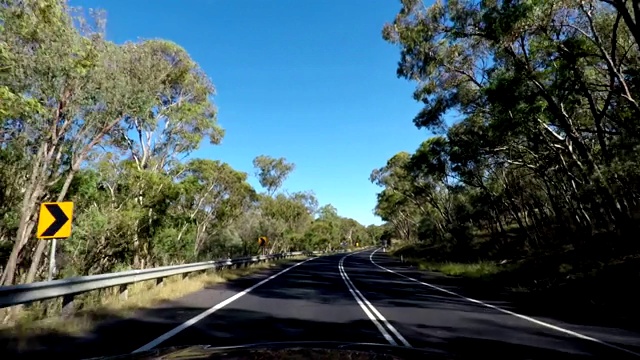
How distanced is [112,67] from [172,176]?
1033 centimetres

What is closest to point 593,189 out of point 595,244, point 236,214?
point 595,244

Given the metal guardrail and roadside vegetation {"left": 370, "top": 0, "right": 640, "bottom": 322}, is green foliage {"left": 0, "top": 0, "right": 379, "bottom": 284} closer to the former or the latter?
the metal guardrail

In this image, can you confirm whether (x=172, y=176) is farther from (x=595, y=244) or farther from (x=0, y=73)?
(x=595, y=244)

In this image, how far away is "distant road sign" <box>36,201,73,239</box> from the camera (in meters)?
9.32

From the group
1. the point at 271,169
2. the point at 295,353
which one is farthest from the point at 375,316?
the point at 271,169

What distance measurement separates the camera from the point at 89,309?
10.0 m

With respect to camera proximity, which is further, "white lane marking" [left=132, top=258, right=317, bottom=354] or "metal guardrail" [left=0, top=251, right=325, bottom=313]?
"metal guardrail" [left=0, top=251, right=325, bottom=313]

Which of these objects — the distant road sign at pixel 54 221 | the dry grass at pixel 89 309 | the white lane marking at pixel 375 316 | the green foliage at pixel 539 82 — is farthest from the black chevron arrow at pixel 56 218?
the green foliage at pixel 539 82

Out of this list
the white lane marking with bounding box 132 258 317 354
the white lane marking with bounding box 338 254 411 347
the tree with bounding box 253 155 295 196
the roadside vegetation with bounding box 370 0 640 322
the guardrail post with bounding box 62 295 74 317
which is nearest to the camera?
the white lane marking with bounding box 132 258 317 354

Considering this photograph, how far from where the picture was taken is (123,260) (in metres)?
20.7

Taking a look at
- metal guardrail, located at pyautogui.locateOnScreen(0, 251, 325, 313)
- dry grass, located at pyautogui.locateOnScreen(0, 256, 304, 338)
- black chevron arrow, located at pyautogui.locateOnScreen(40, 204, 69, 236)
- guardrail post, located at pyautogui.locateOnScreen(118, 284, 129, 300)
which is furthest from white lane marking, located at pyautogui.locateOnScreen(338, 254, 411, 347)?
black chevron arrow, located at pyautogui.locateOnScreen(40, 204, 69, 236)

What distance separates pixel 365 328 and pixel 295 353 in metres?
5.69

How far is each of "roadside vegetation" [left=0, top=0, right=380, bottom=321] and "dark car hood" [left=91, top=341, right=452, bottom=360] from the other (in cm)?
760

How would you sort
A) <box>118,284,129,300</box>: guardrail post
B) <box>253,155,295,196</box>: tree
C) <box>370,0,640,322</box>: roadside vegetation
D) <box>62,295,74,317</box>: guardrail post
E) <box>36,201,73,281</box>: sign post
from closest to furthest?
<box>62,295,74,317</box>: guardrail post < <box>36,201,73,281</box>: sign post < <box>118,284,129,300</box>: guardrail post < <box>370,0,640,322</box>: roadside vegetation < <box>253,155,295,196</box>: tree
